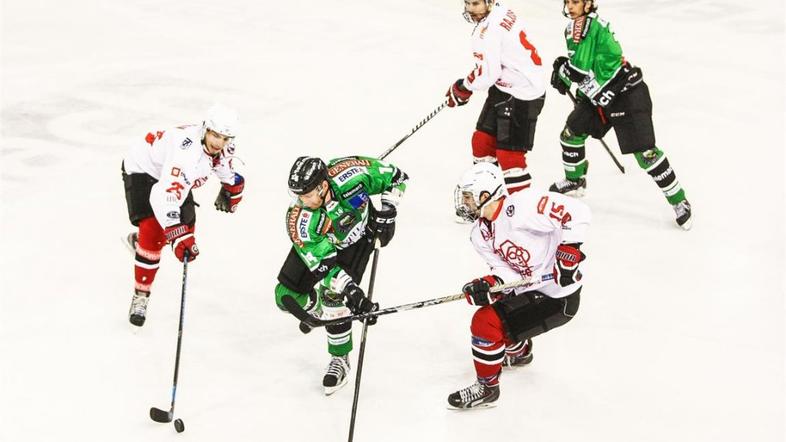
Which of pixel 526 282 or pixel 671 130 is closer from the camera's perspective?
pixel 526 282

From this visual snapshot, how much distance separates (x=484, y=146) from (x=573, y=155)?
57 cm

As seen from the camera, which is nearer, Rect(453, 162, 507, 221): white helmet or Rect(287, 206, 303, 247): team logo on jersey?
Rect(453, 162, 507, 221): white helmet

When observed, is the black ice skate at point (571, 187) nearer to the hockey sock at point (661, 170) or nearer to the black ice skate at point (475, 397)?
the hockey sock at point (661, 170)

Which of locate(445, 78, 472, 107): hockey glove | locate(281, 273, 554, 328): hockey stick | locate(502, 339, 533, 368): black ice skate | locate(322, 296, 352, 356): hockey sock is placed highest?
locate(445, 78, 472, 107): hockey glove

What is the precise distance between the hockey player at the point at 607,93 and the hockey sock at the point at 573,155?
0.15 feet

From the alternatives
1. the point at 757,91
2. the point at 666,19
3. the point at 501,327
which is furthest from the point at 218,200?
the point at 666,19

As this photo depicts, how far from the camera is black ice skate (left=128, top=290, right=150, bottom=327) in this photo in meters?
4.89

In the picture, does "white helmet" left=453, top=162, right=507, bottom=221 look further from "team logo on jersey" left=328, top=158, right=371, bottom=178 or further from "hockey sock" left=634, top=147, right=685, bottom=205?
"hockey sock" left=634, top=147, right=685, bottom=205

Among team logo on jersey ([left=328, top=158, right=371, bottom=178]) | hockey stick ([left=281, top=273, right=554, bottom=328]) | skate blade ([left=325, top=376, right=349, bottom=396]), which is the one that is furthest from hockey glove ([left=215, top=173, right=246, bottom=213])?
skate blade ([left=325, top=376, right=349, bottom=396])

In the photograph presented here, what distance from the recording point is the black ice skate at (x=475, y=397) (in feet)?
14.0

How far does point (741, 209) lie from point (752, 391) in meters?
1.91

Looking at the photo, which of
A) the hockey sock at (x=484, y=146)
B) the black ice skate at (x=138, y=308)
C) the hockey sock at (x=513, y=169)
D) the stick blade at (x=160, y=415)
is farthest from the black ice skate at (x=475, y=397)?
the hockey sock at (x=484, y=146)

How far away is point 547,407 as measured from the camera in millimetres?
4324

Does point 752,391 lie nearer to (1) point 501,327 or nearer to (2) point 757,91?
(1) point 501,327
